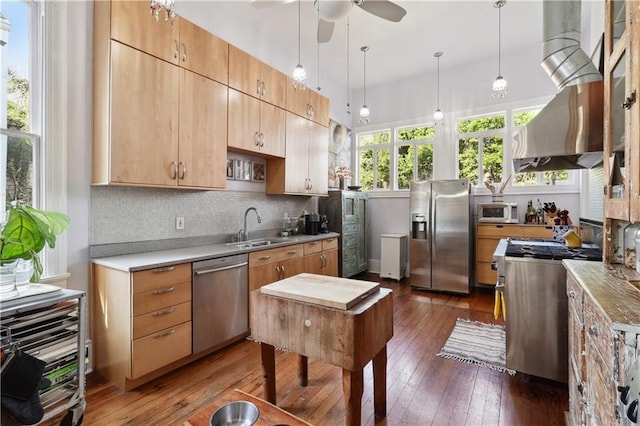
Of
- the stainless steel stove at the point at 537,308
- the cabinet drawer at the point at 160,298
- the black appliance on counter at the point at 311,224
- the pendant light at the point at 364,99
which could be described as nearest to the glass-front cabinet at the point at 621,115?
the stainless steel stove at the point at 537,308

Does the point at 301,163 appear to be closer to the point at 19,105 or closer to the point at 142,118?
the point at 142,118

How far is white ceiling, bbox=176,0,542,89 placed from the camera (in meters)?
3.50

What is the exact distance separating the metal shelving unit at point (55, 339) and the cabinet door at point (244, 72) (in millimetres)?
2322

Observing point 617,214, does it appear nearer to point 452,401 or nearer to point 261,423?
point 452,401

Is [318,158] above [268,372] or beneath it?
above

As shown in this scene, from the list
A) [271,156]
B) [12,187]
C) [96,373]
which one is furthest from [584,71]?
[96,373]

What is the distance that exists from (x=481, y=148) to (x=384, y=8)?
3.34m

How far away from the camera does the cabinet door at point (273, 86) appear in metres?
3.42

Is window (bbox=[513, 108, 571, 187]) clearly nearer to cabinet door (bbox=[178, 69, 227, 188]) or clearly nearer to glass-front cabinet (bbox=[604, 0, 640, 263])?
glass-front cabinet (bbox=[604, 0, 640, 263])

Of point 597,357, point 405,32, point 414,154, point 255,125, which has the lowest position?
point 597,357

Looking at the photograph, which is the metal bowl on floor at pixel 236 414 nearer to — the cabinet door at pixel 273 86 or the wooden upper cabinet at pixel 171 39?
the wooden upper cabinet at pixel 171 39

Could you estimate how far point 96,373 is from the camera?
7.50 feet

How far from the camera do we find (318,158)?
4.39m

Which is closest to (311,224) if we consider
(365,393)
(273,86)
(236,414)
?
(273,86)
